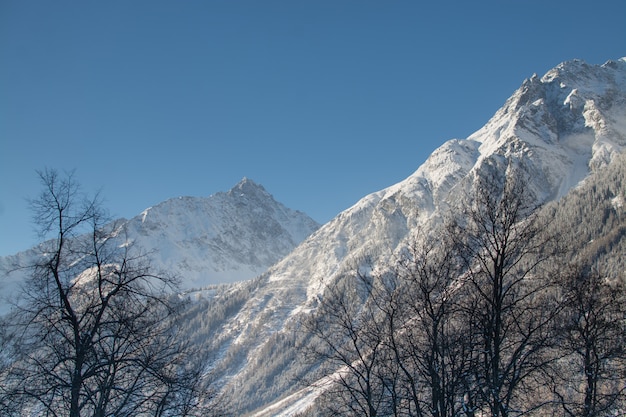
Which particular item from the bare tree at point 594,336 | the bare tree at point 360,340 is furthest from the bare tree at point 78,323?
the bare tree at point 594,336

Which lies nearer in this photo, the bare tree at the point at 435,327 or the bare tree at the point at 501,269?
the bare tree at the point at 501,269

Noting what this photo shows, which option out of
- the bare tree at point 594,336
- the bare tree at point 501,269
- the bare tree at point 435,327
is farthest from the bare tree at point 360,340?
the bare tree at point 594,336

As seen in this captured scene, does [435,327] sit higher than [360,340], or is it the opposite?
[360,340]

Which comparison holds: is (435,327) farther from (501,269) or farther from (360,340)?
(360,340)

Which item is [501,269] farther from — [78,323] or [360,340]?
[78,323]

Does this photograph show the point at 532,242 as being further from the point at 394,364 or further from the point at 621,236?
the point at 621,236

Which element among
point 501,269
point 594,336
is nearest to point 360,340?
point 501,269

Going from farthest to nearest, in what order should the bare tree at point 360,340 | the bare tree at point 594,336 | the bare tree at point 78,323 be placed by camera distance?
the bare tree at point 594,336 → the bare tree at point 360,340 → the bare tree at point 78,323

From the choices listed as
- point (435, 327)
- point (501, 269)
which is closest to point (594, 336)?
point (501, 269)

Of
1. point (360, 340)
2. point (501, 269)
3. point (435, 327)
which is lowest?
point (435, 327)

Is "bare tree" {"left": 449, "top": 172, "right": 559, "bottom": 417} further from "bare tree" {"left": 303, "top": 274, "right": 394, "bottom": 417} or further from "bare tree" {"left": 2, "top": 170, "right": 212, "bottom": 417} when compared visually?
"bare tree" {"left": 2, "top": 170, "right": 212, "bottom": 417}

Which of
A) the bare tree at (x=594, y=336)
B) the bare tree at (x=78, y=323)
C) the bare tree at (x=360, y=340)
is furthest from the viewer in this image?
the bare tree at (x=594, y=336)

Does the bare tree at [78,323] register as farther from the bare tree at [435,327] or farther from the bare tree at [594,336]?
the bare tree at [594,336]

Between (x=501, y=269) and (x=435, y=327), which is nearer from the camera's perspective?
(x=501, y=269)
